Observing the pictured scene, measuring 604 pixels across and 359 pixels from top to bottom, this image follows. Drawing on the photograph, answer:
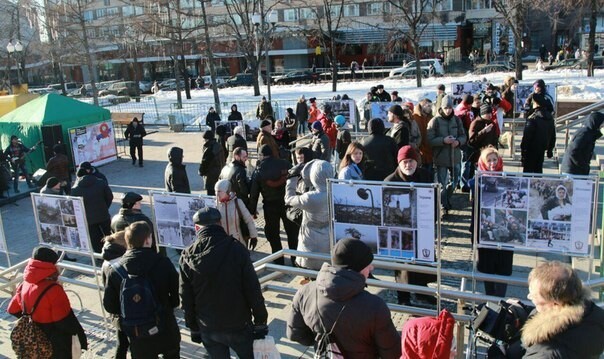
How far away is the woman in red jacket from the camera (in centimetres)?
496

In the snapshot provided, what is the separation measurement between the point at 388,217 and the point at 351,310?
2.01 metres

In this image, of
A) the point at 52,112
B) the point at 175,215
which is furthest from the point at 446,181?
the point at 52,112

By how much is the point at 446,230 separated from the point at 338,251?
19.0 feet

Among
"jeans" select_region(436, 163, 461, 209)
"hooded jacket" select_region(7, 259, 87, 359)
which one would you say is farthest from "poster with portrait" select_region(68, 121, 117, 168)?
"hooded jacket" select_region(7, 259, 87, 359)

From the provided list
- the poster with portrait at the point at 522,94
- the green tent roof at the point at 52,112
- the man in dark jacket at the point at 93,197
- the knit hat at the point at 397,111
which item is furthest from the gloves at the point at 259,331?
the green tent roof at the point at 52,112

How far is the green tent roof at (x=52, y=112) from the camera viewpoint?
669 inches

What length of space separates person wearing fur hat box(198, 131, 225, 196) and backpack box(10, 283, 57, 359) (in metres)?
5.47

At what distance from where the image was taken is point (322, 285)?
3408 mm

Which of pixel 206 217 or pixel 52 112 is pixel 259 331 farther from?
pixel 52 112

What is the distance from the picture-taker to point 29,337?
16.3 feet

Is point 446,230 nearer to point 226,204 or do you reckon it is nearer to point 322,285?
point 226,204

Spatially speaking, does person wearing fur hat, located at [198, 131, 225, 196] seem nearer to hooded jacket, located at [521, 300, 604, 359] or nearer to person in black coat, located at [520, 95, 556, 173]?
person in black coat, located at [520, 95, 556, 173]

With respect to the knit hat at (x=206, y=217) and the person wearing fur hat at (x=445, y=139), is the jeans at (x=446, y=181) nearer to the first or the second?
the person wearing fur hat at (x=445, y=139)

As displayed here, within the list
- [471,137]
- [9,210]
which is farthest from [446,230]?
[9,210]
